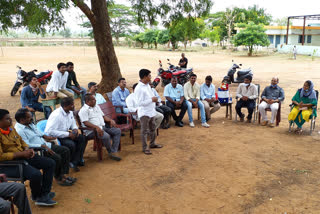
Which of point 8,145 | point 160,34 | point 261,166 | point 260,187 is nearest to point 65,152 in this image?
point 8,145

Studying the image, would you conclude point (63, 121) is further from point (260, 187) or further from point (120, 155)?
point (260, 187)

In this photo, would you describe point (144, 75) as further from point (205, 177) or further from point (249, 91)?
point (249, 91)

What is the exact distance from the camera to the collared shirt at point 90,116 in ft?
16.5

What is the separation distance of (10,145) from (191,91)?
4992 mm

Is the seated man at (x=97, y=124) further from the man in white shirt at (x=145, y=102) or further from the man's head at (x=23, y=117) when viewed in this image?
the man's head at (x=23, y=117)

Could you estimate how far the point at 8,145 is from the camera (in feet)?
11.6

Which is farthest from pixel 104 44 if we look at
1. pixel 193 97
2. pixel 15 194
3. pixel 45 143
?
pixel 15 194

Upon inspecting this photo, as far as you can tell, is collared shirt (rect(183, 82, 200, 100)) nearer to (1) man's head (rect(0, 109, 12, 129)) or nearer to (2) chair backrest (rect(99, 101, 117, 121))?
(2) chair backrest (rect(99, 101, 117, 121))

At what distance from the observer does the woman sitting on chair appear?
654 cm

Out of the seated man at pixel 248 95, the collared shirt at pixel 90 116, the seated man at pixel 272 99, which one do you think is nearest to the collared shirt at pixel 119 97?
the collared shirt at pixel 90 116

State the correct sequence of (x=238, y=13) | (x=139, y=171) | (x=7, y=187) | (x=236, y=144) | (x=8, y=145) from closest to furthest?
(x=7, y=187), (x=8, y=145), (x=139, y=171), (x=236, y=144), (x=238, y=13)

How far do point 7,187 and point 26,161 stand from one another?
68 cm

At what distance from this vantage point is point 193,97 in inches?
298

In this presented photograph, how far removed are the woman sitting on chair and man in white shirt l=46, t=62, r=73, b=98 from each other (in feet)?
19.8
